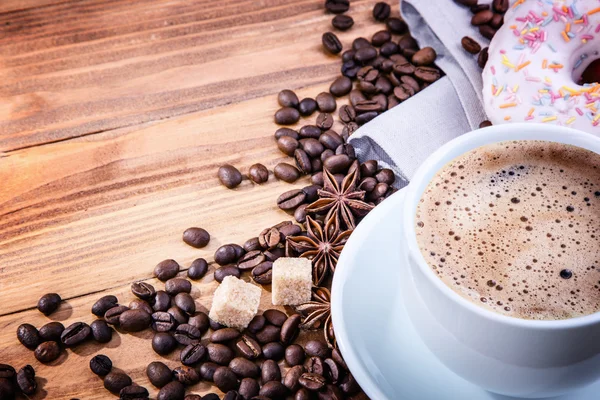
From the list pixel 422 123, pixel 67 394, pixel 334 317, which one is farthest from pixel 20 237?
pixel 422 123

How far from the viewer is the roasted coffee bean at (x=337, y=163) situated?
1500 mm

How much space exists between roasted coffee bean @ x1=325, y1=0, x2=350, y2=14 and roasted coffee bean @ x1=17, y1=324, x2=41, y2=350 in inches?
43.9

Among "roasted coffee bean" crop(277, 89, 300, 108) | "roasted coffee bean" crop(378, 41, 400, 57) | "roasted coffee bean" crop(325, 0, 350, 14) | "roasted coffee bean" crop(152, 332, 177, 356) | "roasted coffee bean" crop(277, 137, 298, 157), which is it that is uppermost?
"roasted coffee bean" crop(325, 0, 350, 14)

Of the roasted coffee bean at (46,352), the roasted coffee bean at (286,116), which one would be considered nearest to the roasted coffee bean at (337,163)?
the roasted coffee bean at (286,116)

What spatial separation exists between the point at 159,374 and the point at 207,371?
86 millimetres

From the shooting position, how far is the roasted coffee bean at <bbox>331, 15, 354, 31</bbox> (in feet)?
5.87

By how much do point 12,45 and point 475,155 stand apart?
4.44ft

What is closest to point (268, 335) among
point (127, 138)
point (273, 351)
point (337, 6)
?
point (273, 351)

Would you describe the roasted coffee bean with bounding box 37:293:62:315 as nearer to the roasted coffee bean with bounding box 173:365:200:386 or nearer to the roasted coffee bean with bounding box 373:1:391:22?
Result: the roasted coffee bean with bounding box 173:365:200:386

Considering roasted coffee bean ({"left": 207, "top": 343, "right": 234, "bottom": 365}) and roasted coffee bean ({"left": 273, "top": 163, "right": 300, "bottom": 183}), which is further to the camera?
roasted coffee bean ({"left": 273, "top": 163, "right": 300, "bottom": 183})

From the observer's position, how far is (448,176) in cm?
101

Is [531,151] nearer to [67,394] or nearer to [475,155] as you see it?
[475,155]

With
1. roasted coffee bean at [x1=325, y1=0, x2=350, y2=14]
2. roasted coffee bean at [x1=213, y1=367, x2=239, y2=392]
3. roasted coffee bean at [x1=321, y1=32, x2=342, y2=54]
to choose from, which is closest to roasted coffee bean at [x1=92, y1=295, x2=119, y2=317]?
roasted coffee bean at [x1=213, y1=367, x2=239, y2=392]

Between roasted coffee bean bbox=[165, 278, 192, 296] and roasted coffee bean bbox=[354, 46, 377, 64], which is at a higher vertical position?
roasted coffee bean bbox=[354, 46, 377, 64]
